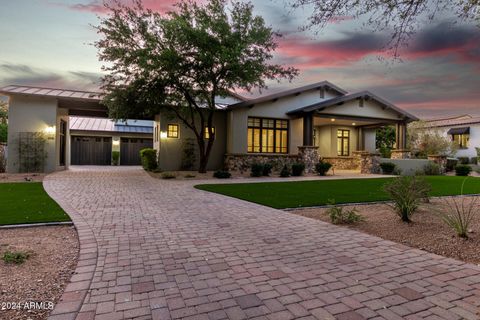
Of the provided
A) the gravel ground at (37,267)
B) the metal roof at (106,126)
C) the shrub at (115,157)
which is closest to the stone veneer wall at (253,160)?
the metal roof at (106,126)

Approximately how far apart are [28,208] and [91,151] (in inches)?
772

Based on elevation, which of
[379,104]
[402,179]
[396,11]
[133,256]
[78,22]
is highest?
[78,22]

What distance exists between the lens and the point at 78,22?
11.4 m

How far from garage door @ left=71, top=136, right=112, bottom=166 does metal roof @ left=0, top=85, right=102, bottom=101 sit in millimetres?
8118

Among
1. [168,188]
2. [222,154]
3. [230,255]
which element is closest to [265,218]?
[230,255]

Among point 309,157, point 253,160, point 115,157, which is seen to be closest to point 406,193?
point 309,157

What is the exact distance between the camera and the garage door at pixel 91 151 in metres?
24.1

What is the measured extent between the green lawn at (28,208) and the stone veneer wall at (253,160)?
9.78 meters

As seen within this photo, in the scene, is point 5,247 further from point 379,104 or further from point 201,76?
point 379,104

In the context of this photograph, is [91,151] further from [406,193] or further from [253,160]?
[406,193]

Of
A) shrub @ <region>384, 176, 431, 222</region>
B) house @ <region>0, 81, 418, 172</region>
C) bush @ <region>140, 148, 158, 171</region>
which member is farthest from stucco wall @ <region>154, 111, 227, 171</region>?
shrub @ <region>384, 176, 431, 222</region>

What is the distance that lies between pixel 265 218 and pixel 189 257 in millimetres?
2489

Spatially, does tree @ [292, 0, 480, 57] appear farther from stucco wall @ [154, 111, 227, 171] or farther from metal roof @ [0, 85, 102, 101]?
metal roof @ [0, 85, 102, 101]

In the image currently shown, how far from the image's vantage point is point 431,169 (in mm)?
17984
